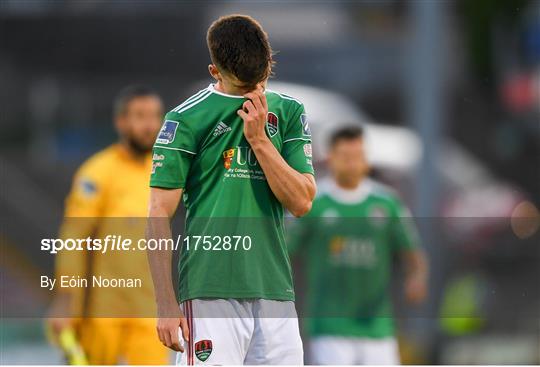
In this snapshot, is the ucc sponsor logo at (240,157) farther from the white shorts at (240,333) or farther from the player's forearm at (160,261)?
the white shorts at (240,333)

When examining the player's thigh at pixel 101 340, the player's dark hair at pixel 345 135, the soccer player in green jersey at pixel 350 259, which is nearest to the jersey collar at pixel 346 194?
the soccer player in green jersey at pixel 350 259

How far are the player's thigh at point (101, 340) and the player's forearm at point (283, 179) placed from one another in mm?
2468

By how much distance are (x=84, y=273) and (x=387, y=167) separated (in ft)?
27.8

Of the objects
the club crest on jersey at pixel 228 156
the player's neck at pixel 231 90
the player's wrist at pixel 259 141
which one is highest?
the player's neck at pixel 231 90

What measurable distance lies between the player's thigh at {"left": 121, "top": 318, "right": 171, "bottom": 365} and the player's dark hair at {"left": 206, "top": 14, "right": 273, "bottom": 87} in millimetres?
2578

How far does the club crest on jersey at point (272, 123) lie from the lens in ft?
13.0

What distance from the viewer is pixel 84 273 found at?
4.89m

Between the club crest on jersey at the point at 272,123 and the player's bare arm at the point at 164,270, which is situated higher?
the club crest on jersey at the point at 272,123

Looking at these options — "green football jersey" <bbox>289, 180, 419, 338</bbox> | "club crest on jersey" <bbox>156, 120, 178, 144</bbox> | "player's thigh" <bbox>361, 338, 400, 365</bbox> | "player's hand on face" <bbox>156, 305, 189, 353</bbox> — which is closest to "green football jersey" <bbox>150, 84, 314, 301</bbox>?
"club crest on jersey" <bbox>156, 120, 178, 144</bbox>

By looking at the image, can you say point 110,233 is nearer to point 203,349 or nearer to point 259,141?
point 203,349

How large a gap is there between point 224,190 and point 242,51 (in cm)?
45

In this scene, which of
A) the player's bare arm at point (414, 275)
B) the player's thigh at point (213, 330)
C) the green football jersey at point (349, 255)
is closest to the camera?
the player's thigh at point (213, 330)

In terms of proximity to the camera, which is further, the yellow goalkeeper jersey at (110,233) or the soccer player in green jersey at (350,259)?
the soccer player in green jersey at (350,259)

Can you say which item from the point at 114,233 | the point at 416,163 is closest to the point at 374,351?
the point at 114,233
